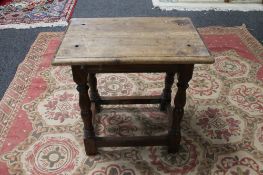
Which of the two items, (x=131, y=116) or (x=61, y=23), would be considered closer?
(x=131, y=116)

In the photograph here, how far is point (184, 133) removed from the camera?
57.6 inches

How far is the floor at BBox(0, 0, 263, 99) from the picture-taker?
2084 millimetres

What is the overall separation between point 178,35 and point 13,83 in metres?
1.16

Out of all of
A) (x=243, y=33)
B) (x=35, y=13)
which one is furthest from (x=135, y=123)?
(x=35, y=13)

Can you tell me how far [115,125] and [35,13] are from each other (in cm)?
173

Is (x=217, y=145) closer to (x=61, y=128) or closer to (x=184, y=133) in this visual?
(x=184, y=133)

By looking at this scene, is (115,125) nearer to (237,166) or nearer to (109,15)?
(237,166)

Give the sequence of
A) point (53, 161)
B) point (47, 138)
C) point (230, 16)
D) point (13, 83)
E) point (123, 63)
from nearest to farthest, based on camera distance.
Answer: point (123, 63), point (53, 161), point (47, 138), point (13, 83), point (230, 16)

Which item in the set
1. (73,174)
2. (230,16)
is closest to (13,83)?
(73,174)

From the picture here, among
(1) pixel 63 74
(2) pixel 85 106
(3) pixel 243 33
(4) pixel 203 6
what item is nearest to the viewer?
(2) pixel 85 106

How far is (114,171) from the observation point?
1267mm

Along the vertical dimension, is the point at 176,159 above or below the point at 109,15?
below

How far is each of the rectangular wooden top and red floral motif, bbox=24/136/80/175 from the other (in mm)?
531

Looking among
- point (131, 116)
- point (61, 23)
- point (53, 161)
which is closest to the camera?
point (53, 161)
